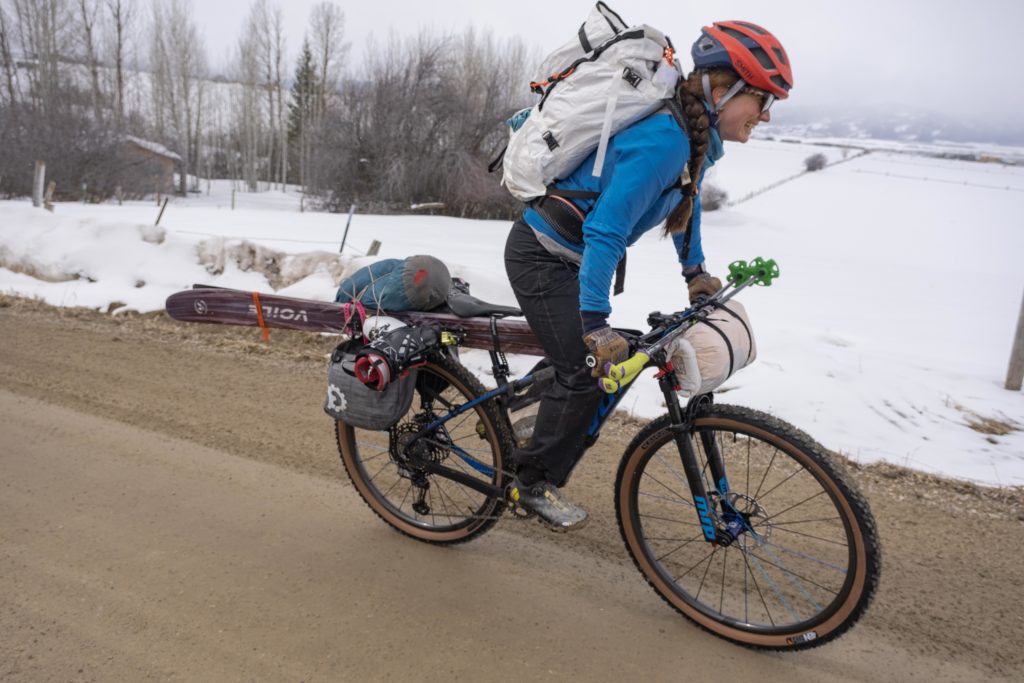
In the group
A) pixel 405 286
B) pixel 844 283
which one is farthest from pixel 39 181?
pixel 844 283

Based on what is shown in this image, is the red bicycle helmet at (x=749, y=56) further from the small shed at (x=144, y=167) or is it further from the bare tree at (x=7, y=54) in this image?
the bare tree at (x=7, y=54)

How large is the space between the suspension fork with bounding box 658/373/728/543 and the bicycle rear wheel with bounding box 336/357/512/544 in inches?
30.7

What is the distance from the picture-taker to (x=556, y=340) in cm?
262

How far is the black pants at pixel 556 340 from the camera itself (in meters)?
2.61

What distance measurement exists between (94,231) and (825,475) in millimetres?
10002

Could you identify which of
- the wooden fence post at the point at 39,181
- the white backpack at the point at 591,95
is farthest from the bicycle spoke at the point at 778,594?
the wooden fence post at the point at 39,181

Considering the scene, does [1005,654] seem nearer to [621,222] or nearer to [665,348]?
[665,348]

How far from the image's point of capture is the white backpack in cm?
223

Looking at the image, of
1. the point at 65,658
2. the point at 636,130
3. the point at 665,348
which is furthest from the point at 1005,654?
the point at 65,658

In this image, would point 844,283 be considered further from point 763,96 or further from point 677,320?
point 763,96

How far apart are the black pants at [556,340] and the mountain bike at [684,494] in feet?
0.47

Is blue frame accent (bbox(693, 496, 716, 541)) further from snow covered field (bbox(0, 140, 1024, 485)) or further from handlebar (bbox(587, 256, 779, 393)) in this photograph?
snow covered field (bbox(0, 140, 1024, 485))

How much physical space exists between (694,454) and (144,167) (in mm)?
51226

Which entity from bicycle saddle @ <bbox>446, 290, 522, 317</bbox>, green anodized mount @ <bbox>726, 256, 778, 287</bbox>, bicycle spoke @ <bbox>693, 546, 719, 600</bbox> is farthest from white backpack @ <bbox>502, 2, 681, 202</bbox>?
bicycle spoke @ <bbox>693, 546, 719, 600</bbox>
